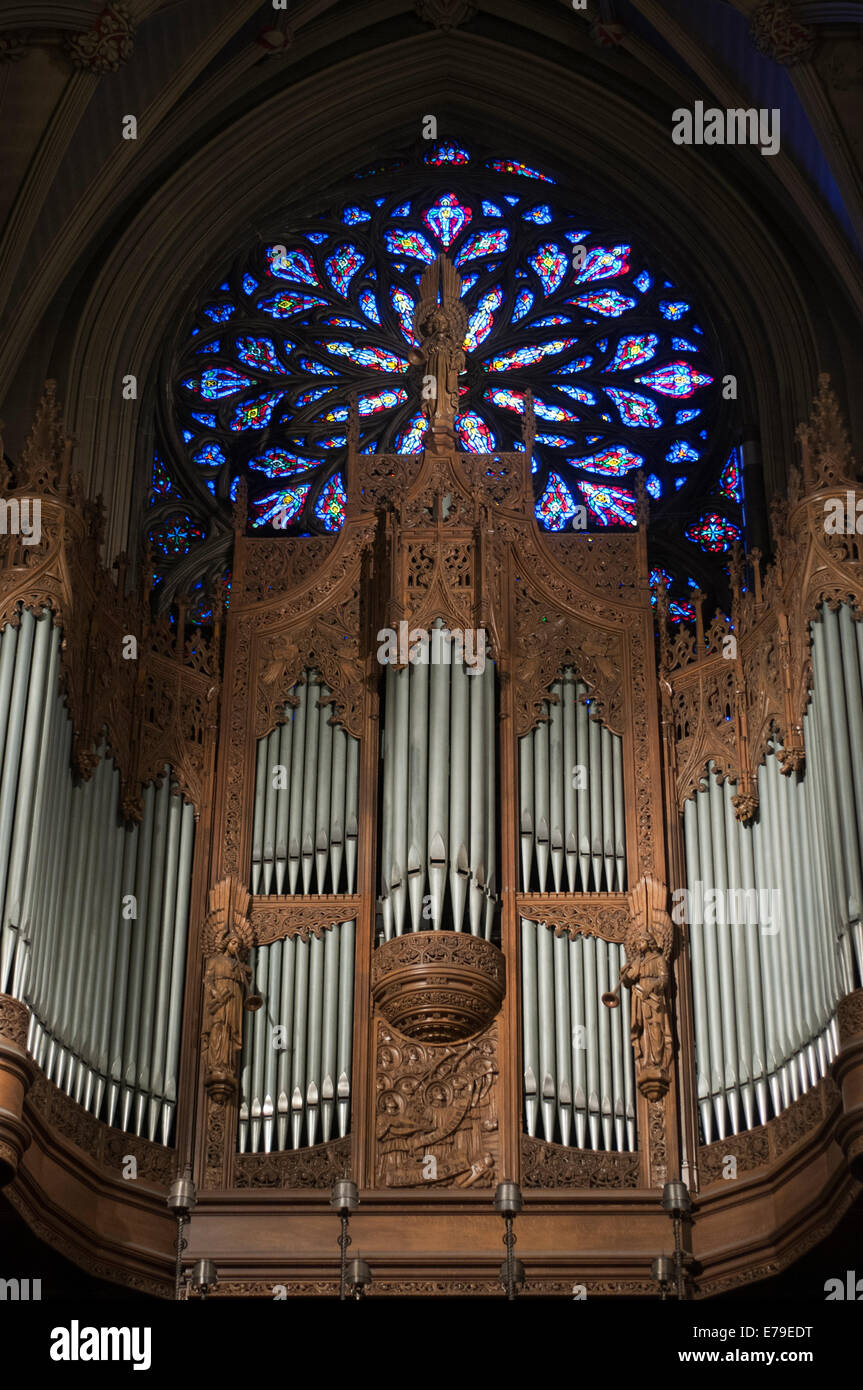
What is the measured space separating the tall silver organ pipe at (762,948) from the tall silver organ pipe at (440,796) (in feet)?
4.75

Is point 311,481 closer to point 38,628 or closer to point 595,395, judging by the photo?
point 595,395

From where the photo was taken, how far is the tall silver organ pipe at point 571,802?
1658cm

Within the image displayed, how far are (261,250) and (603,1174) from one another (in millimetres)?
9992

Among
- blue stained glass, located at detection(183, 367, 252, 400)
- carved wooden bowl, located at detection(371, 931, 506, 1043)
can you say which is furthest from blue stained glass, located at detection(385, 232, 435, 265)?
carved wooden bowl, located at detection(371, 931, 506, 1043)

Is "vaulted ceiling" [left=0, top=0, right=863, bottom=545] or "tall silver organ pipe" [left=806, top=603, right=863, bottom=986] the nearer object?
"tall silver organ pipe" [left=806, top=603, right=863, bottom=986]

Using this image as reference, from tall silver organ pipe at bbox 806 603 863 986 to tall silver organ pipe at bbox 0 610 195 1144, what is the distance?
14.7ft

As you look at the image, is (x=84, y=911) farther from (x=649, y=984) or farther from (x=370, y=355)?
(x=370, y=355)

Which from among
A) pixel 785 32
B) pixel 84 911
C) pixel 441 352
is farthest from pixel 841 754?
pixel 785 32

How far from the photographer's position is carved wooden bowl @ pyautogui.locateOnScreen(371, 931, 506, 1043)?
15672mm

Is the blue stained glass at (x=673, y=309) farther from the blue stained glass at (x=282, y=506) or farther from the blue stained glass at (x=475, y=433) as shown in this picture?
the blue stained glass at (x=282, y=506)

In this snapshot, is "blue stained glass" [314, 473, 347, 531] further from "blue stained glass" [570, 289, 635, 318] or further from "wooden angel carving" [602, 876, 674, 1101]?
"wooden angel carving" [602, 876, 674, 1101]

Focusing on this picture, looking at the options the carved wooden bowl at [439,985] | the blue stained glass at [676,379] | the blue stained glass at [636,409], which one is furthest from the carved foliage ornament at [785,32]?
the carved wooden bowl at [439,985]

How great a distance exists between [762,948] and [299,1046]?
10.3 ft

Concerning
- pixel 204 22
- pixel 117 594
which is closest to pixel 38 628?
pixel 117 594
